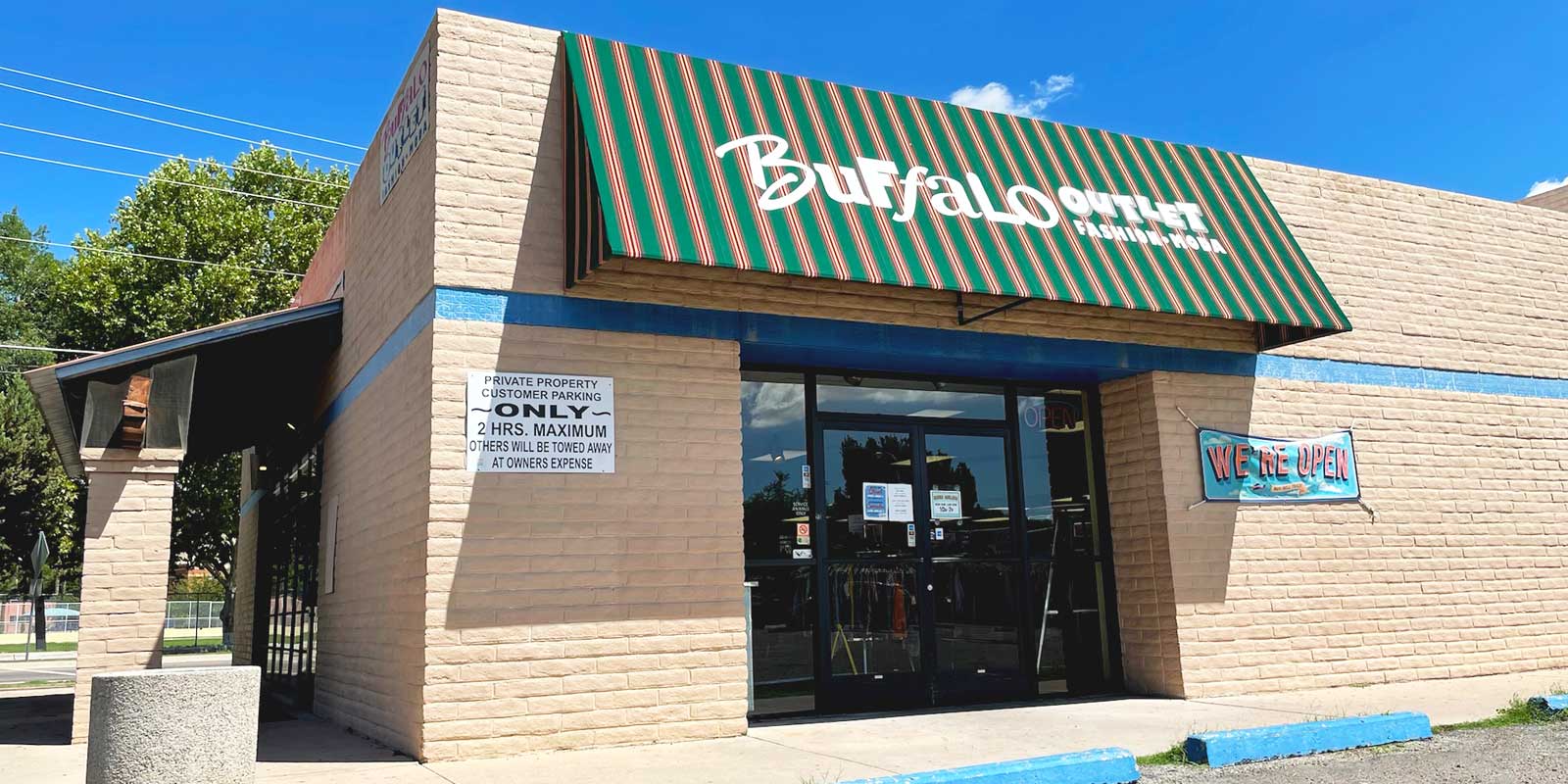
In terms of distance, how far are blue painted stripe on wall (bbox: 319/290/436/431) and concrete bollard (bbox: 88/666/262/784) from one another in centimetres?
360

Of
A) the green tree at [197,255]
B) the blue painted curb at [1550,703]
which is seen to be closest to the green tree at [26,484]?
the green tree at [197,255]

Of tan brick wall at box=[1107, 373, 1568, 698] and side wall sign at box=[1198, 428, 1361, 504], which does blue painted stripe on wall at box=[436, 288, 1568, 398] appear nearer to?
tan brick wall at box=[1107, 373, 1568, 698]

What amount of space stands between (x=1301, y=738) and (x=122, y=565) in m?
9.74

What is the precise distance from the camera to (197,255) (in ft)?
90.9

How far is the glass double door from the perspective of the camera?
10180 mm

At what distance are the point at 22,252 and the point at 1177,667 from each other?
45.2m

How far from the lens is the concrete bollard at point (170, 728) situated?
17.4 feet

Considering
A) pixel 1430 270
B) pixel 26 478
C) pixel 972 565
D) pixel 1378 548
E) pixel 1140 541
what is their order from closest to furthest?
1. pixel 972 565
2. pixel 1140 541
3. pixel 1378 548
4. pixel 1430 270
5. pixel 26 478

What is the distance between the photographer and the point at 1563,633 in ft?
42.0

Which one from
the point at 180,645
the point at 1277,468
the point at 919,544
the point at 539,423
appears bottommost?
the point at 180,645

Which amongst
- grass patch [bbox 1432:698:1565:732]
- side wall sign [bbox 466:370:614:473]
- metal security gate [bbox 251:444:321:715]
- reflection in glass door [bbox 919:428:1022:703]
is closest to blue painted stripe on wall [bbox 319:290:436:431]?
side wall sign [bbox 466:370:614:473]

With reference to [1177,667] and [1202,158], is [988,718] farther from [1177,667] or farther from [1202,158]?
[1202,158]

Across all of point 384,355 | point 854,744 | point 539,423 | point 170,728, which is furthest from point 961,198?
point 170,728

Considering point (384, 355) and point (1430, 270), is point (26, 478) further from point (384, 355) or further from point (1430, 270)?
point (1430, 270)
